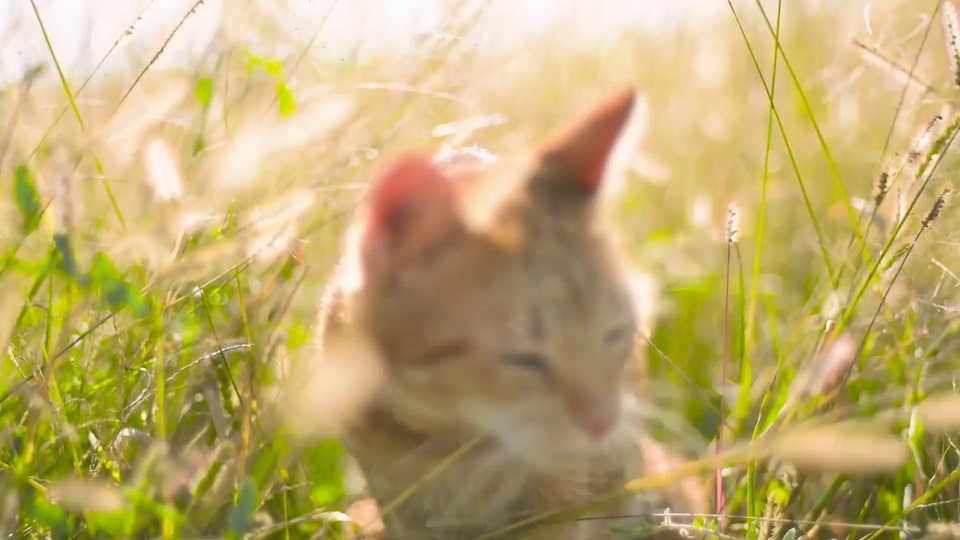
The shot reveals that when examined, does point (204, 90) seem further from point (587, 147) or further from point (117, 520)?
point (117, 520)

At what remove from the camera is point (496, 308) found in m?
0.95

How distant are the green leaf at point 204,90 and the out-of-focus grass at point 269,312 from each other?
23 mm

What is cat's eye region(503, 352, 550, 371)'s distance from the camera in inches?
37.9

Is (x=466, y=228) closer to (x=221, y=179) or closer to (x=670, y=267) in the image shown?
(x=221, y=179)

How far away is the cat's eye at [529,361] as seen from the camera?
96cm

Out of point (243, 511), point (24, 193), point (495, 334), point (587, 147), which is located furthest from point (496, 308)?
point (24, 193)

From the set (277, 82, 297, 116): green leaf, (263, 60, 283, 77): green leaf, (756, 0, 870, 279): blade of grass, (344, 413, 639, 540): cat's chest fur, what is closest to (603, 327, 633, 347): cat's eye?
(344, 413, 639, 540): cat's chest fur

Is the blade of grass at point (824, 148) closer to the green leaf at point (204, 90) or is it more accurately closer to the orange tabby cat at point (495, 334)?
the orange tabby cat at point (495, 334)

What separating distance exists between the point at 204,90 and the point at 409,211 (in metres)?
0.37

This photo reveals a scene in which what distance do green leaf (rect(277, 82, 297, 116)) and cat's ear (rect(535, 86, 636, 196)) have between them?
32 centimetres

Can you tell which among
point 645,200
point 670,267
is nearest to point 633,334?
point 670,267

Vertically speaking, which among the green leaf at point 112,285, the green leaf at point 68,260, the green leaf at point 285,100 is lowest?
the green leaf at point 112,285

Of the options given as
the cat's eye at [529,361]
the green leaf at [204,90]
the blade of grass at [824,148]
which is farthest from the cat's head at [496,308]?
the green leaf at [204,90]

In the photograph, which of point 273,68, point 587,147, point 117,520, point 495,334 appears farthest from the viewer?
point 273,68
